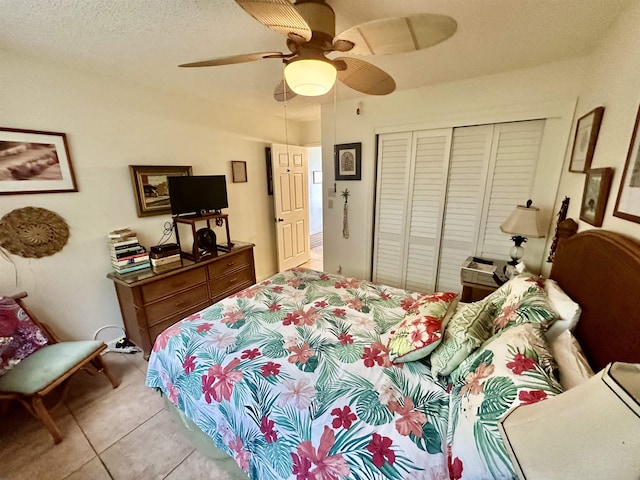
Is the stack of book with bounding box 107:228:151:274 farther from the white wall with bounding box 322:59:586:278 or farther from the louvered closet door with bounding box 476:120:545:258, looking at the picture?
the louvered closet door with bounding box 476:120:545:258

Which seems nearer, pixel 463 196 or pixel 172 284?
pixel 172 284

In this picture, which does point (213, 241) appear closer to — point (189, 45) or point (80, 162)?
point (80, 162)

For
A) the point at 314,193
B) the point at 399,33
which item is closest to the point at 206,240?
the point at 399,33

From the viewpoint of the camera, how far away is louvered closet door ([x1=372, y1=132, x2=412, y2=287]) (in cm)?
286

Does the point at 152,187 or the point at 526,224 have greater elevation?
the point at 152,187

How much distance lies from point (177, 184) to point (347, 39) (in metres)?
2.08

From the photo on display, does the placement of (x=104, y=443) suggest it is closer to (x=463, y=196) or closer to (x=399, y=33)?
(x=399, y=33)

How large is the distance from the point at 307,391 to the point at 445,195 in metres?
2.35

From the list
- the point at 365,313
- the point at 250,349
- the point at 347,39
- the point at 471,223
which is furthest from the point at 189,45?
the point at 471,223

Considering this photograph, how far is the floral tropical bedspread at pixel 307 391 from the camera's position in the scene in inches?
36.6

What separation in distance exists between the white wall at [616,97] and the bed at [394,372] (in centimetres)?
28

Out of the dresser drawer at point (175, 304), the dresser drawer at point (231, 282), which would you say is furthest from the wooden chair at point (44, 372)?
the dresser drawer at point (231, 282)

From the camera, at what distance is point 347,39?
3.80 ft

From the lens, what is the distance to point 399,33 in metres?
1.09
